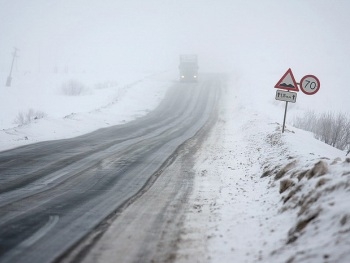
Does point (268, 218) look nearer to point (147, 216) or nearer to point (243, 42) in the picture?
point (147, 216)

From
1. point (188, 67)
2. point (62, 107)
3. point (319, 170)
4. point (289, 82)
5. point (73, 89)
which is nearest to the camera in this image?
point (319, 170)

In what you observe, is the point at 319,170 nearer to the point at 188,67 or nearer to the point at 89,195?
the point at 89,195

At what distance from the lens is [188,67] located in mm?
38781

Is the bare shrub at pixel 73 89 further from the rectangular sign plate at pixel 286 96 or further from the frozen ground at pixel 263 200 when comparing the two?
the rectangular sign plate at pixel 286 96

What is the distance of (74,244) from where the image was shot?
4.45 m

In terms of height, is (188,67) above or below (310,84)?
above

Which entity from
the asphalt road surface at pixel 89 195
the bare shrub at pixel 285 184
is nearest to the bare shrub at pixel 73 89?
the asphalt road surface at pixel 89 195

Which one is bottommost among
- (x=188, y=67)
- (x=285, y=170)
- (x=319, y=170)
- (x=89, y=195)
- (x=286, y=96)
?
(x=89, y=195)

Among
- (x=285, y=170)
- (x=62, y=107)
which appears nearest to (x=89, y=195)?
(x=285, y=170)

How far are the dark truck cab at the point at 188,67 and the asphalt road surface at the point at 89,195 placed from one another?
1043 inches

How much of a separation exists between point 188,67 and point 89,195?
34057 millimetres

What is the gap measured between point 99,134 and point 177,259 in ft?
35.7

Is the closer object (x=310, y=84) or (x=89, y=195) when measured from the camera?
(x=89, y=195)

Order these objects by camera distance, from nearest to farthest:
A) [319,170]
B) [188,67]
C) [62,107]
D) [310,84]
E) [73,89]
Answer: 1. [319,170]
2. [310,84]
3. [62,107]
4. [188,67]
5. [73,89]
